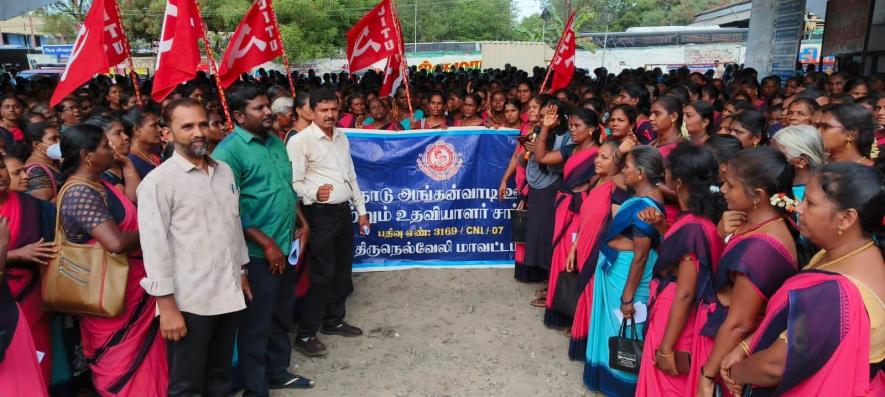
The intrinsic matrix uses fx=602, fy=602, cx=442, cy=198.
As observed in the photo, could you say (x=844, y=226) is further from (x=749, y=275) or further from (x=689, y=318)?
(x=689, y=318)

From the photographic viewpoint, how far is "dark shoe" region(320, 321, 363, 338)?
416 cm

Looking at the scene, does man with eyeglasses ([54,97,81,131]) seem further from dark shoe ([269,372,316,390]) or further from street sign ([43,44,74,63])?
street sign ([43,44,74,63])

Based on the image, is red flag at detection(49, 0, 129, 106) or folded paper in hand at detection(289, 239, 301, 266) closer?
folded paper in hand at detection(289, 239, 301, 266)

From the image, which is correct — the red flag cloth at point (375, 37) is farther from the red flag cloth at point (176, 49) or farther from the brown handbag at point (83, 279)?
the brown handbag at point (83, 279)

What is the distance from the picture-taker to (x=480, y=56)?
32.1m

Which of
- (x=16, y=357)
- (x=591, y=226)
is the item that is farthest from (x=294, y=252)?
(x=591, y=226)

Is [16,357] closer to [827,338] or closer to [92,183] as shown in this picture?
[92,183]

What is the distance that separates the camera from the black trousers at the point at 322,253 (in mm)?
3740

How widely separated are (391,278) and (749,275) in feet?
11.6

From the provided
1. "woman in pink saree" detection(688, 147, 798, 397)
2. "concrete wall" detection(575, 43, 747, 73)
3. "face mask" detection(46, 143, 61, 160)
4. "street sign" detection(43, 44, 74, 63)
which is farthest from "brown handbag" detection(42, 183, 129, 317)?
"street sign" detection(43, 44, 74, 63)

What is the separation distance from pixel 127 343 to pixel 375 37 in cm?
463

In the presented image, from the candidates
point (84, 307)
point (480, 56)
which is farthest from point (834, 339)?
point (480, 56)

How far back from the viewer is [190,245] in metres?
2.52

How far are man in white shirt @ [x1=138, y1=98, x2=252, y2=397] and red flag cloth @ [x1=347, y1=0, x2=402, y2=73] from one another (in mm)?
4011
